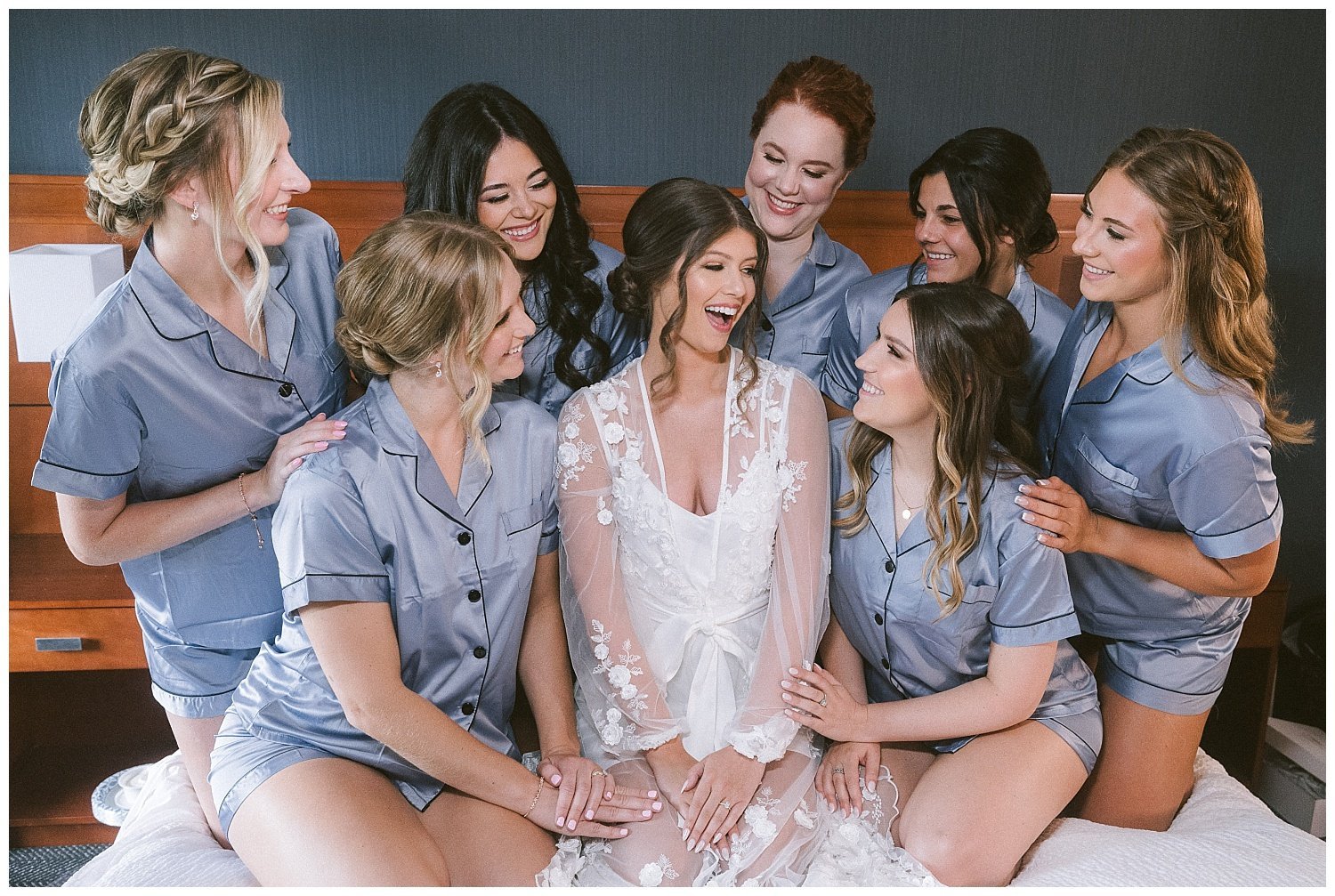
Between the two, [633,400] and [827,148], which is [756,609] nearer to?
[633,400]

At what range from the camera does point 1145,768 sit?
6.89 ft

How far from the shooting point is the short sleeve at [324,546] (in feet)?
5.55

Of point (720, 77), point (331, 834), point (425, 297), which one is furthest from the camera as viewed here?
point (720, 77)

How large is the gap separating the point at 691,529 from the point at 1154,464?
0.93 metres

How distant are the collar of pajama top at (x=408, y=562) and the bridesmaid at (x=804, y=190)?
0.71 m

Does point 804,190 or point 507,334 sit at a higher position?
point 804,190

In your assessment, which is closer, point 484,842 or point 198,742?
point 484,842

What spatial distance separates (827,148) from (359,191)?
130 centimetres

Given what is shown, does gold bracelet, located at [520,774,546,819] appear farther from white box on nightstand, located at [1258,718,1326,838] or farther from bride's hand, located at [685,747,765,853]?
white box on nightstand, located at [1258,718,1326,838]

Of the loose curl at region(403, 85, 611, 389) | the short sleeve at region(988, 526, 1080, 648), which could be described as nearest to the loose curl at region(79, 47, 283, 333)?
the loose curl at region(403, 85, 611, 389)

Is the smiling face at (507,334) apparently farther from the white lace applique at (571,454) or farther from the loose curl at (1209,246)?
the loose curl at (1209,246)

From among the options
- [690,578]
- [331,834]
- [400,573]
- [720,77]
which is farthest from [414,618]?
[720,77]

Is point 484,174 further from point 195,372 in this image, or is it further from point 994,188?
point 994,188

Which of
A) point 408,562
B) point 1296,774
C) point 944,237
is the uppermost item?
point 944,237
